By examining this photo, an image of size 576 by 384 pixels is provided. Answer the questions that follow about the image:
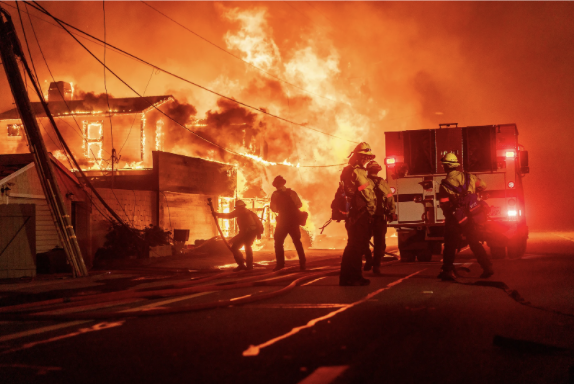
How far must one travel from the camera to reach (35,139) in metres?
12.8

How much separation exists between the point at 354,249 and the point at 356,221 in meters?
0.43

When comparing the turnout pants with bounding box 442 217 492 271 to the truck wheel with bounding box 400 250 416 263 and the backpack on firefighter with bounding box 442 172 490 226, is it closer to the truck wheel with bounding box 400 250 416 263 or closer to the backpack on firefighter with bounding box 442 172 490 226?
the backpack on firefighter with bounding box 442 172 490 226

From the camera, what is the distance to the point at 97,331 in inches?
222

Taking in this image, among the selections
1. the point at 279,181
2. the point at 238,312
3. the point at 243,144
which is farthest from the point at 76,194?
the point at 243,144

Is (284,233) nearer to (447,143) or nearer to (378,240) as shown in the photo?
(378,240)

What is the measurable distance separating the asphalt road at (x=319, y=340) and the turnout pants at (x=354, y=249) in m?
0.54

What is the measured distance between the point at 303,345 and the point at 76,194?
1476 centimetres

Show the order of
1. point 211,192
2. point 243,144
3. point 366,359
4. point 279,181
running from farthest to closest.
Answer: point 243,144 < point 211,192 < point 279,181 < point 366,359

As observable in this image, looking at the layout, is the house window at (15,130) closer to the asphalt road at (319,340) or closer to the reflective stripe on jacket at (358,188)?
the asphalt road at (319,340)

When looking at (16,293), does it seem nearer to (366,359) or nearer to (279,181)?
(279,181)

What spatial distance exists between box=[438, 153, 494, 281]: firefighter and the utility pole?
26.2 feet

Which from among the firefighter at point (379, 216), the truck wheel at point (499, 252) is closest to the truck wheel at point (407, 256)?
the truck wheel at point (499, 252)

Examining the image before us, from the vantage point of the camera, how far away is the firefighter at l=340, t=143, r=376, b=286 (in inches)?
341

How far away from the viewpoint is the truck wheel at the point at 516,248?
45.9 ft
